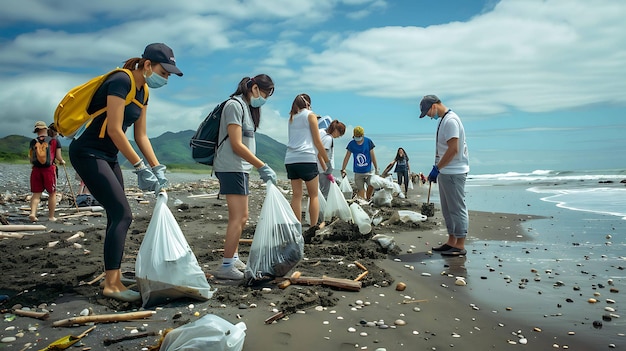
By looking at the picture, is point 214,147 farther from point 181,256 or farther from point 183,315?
point 183,315

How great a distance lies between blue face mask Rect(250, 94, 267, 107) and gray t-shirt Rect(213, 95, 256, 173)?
70 millimetres

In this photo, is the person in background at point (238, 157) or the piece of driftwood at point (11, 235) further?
the piece of driftwood at point (11, 235)

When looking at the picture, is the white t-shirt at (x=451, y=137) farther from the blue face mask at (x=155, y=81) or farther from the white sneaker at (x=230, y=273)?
the blue face mask at (x=155, y=81)

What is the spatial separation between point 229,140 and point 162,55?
0.91 m

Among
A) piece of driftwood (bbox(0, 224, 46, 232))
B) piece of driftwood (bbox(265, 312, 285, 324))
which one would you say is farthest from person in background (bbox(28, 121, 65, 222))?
piece of driftwood (bbox(265, 312, 285, 324))

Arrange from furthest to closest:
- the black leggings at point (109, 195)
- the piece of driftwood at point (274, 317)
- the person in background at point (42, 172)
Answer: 1. the person in background at point (42, 172)
2. the black leggings at point (109, 195)
3. the piece of driftwood at point (274, 317)

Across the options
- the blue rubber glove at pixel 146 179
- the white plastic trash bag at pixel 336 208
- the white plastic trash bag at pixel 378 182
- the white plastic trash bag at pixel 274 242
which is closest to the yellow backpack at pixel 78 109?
the blue rubber glove at pixel 146 179

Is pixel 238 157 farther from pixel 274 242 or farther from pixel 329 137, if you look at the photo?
pixel 329 137

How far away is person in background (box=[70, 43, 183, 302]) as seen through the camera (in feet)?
11.1

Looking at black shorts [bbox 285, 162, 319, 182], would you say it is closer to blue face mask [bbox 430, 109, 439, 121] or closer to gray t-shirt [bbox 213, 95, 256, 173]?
blue face mask [bbox 430, 109, 439, 121]

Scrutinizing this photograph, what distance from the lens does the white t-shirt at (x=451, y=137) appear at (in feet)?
17.7

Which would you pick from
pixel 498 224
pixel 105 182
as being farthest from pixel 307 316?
pixel 498 224

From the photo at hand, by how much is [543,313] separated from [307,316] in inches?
77.0

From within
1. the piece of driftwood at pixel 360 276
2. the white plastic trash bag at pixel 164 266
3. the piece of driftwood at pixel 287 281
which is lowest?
the piece of driftwood at pixel 360 276
